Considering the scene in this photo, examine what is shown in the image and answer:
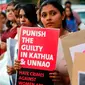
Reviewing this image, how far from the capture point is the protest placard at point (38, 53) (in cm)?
173

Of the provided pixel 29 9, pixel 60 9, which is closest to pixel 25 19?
pixel 29 9

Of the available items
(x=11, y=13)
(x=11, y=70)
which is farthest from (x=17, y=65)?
(x=11, y=13)

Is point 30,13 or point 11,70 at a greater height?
point 30,13

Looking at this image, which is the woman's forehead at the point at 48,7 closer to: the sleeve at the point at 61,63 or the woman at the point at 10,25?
the sleeve at the point at 61,63

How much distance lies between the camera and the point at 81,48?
5.02 feet

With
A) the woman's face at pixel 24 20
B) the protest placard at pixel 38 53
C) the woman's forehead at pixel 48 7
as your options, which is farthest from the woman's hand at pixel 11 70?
the woman's face at pixel 24 20

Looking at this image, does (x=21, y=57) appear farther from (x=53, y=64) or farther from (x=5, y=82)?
(x=5, y=82)

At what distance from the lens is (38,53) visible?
1.75 meters

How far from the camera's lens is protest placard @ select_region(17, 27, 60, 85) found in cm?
173

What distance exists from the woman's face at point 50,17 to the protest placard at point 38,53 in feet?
0.71

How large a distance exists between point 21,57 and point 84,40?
0.41m

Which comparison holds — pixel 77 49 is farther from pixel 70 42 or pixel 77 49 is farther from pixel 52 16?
pixel 52 16

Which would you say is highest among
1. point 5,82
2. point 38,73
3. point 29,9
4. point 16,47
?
point 29,9

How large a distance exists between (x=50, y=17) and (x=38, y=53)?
36 centimetres
